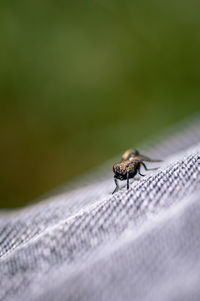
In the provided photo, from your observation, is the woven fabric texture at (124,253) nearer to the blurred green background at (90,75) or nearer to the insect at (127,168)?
the insect at (127,168)

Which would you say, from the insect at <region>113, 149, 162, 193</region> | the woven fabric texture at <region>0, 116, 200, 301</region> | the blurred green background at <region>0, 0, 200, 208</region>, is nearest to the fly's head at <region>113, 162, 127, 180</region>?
the insect at <region>113, 149, 162, 193</region>

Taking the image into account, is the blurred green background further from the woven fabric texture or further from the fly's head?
the woven fabric texture

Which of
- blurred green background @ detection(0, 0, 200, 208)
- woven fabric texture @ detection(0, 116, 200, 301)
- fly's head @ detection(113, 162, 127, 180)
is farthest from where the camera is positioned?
blurred green background @ detection(0, 0, 200, 208)

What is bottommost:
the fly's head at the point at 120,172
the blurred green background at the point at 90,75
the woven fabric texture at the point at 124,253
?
the woven fabric texture at the point at 124,253

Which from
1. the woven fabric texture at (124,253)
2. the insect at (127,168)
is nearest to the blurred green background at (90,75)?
the insect at (127,168)

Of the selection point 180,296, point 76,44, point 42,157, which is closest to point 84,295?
point 180,296

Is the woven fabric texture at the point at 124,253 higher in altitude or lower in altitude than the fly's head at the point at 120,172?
lower

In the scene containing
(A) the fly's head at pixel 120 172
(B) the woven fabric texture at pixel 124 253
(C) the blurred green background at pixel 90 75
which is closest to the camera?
(B) the woven fabric texture at pixel 124 253
